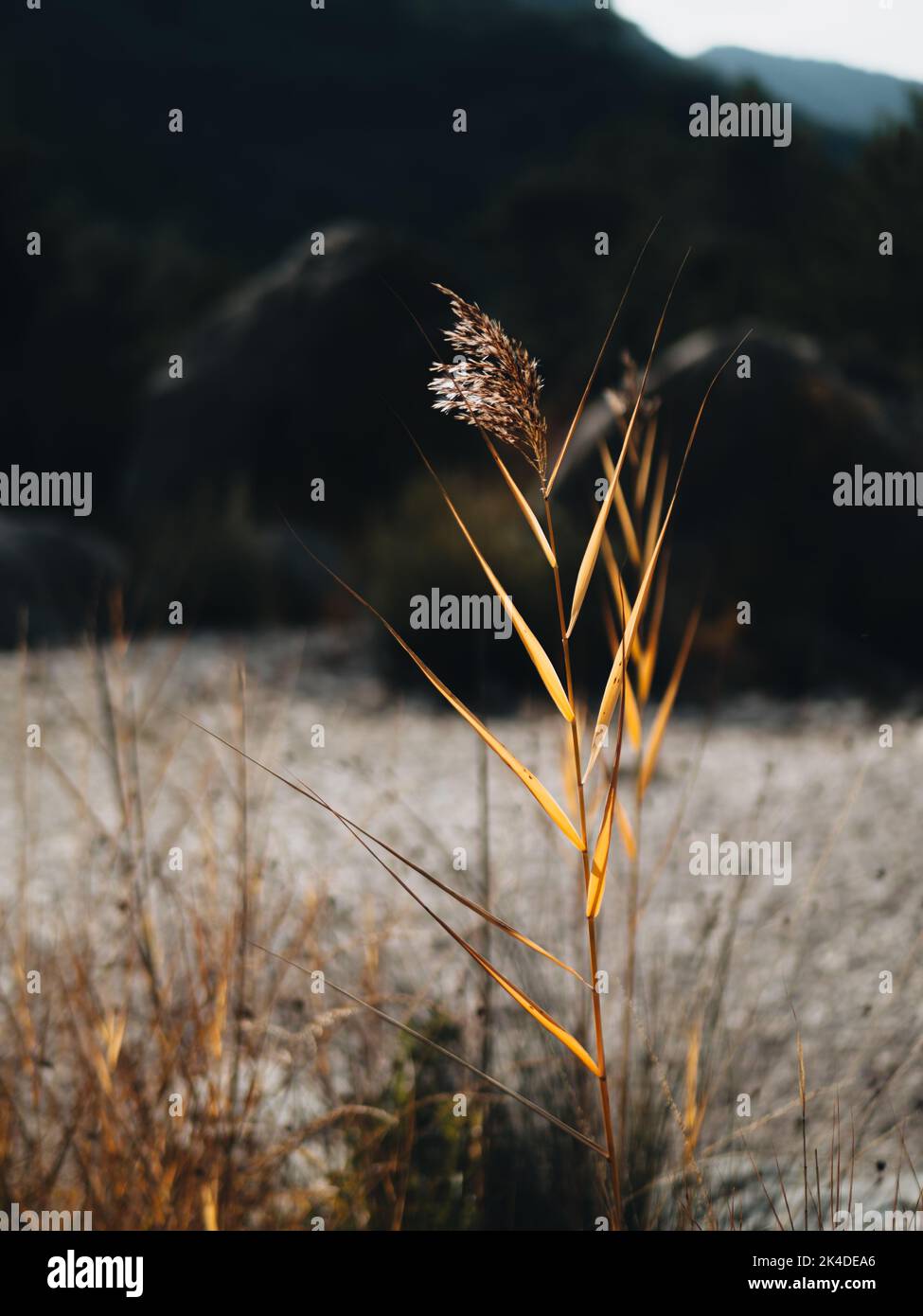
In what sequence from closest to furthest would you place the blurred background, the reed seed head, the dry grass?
the reed seed head
the dry grass
the blurred background

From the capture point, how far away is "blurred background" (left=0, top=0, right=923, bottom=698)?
7246 mm

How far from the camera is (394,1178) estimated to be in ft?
6.10

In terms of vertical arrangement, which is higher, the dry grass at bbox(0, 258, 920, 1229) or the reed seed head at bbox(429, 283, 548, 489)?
the reed seed head at bbox(429, 283, 548, 489)

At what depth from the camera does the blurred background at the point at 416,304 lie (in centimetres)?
725

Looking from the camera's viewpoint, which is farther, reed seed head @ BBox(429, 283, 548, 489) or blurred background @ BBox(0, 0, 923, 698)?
blurred background @ BBox(0, 0, 923, 698)

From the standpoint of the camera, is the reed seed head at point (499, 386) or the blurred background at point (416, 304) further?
the blurred background at point (416, 304)

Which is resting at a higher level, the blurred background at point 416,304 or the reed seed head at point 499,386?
the blurred background at point 416,304

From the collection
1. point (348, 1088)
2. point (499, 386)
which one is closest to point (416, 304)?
point (348, 1088)

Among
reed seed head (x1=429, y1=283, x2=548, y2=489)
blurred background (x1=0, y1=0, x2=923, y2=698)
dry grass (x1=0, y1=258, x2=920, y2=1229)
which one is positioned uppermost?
blurred background (x1=0, y1=0, x2=923, y2=698)

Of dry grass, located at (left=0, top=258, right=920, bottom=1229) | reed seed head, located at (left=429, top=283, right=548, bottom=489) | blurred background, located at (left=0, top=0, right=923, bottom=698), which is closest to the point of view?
reed seed head, located at (left=429, top=283, right=548, bottom=489)

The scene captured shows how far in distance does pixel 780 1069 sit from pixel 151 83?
28933 mm
